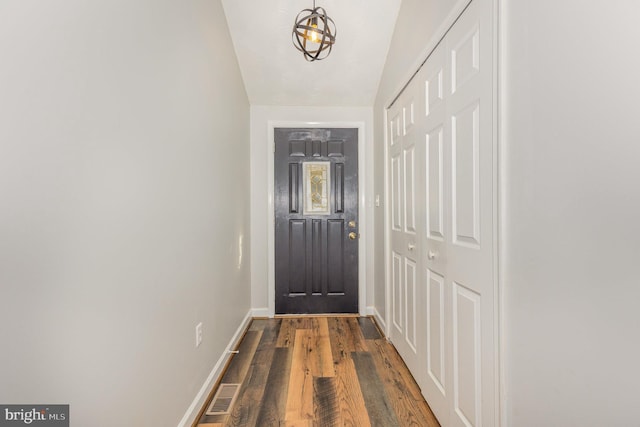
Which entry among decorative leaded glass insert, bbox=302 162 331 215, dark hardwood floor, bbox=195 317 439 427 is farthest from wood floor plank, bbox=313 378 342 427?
decorative leaded glass insert, bbox=302 162 331 215

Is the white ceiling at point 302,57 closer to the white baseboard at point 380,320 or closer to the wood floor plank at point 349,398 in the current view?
the white baseboard at point 380,320

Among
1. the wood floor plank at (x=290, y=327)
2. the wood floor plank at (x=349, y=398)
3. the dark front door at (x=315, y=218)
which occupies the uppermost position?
the dark front door at (x=315, y=218)

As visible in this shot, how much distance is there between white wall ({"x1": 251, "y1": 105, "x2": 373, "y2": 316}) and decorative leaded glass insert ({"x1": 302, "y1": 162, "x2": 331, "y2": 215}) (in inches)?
14.5

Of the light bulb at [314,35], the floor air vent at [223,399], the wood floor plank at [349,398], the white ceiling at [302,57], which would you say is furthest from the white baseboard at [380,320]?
the light bulb at [314,35]

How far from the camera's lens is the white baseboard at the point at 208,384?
1.58 metres

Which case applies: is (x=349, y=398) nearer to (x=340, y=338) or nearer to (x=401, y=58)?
(x=340, y=338)

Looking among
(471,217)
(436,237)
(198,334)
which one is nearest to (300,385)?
(198,334)

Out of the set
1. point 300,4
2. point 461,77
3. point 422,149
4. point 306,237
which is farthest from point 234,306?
point 300,4

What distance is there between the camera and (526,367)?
102 cm

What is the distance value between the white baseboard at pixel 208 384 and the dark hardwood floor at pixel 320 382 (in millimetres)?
55

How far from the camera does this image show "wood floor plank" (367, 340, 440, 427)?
66.3 inches

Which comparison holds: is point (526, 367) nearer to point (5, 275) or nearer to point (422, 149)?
point (422, 149)

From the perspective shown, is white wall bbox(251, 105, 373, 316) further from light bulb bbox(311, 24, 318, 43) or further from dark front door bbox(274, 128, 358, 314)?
light bulb bbox(311, 24, 318, 43)

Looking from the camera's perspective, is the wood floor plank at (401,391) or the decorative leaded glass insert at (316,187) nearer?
the wood floor plank at (401,391)
